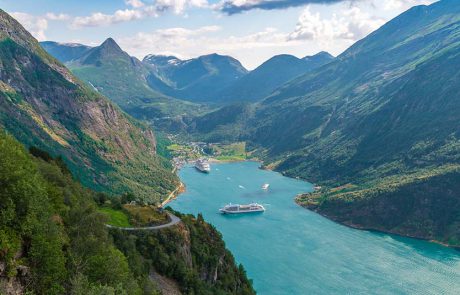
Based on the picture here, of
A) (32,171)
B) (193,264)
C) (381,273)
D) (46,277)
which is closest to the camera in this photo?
(46,277)

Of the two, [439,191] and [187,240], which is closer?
[187,240]

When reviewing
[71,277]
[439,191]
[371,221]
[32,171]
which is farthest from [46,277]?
[439,191]

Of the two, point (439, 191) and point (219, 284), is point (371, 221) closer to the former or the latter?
point (439, 191)

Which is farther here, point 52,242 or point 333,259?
point 333,259

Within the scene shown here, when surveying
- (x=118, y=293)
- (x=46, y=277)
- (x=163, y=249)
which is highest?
(x=46, y=277)

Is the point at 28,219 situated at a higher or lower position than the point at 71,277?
higher

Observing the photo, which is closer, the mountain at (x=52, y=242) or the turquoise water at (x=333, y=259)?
the mountain at (x=52, y=242)

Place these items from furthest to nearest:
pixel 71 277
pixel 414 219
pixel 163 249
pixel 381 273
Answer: pixel 414 219, pixel 381 273, pixel 163 249, pixel 71 277

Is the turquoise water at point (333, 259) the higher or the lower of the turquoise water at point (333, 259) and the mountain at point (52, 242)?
the lower

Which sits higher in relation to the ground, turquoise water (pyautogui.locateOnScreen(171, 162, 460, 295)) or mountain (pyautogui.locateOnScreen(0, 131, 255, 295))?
mountain (pyautogui.locateOnScreen(0, 131, 255, 295))

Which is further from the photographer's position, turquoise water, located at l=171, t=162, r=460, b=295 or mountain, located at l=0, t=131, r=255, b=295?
turquoise water, located at l=171, t=162, r=460, b=295

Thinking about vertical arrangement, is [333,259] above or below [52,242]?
below
